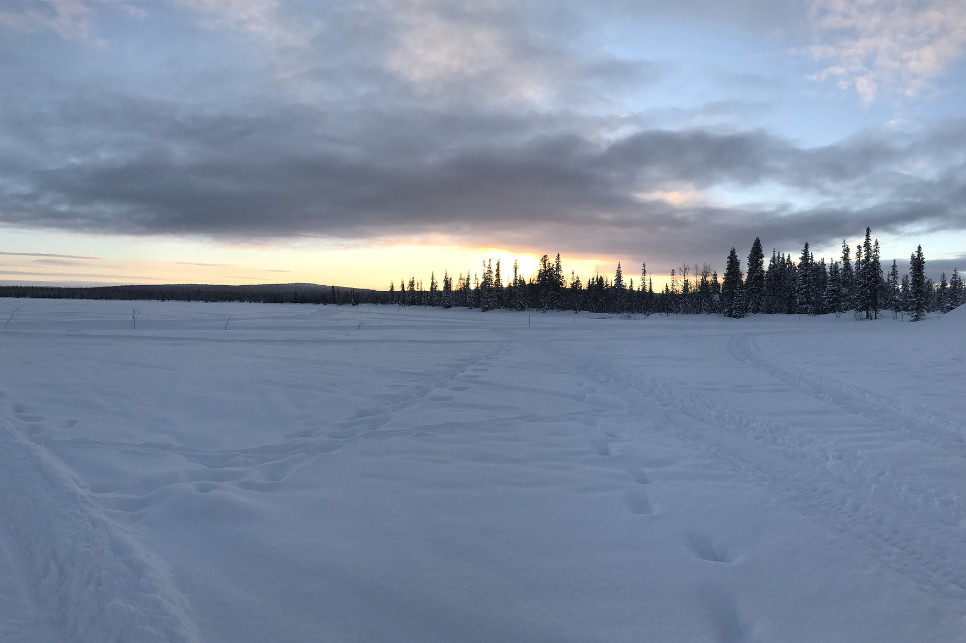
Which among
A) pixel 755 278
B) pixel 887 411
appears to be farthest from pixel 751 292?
pixel 887 411

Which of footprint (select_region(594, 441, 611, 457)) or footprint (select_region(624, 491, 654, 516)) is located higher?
footprint (select_region(594, 441, 611, 457))

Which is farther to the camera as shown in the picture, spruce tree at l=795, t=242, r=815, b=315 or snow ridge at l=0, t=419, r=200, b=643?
spruce tree at l=795, t=242, r=815, b=315

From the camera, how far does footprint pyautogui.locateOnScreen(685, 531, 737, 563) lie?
4285mm

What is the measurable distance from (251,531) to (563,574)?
301cm

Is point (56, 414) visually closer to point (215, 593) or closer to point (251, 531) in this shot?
point (251, 531)

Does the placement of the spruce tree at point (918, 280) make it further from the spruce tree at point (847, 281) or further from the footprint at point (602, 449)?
the footprint at point (602, 449)

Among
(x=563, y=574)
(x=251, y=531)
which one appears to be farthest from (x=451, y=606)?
(x=251, y=531)

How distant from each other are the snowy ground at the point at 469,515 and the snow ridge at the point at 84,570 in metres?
0.02

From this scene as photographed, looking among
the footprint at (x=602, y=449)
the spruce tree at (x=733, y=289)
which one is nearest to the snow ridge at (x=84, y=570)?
the footprint at (x=602, y=449)

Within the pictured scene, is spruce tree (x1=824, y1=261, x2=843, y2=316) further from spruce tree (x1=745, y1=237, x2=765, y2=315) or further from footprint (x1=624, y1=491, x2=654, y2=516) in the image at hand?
footprint (x1=624, y1=491, x2=654, y2=516)

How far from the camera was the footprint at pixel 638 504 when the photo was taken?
5.22m

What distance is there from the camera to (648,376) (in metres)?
14.4

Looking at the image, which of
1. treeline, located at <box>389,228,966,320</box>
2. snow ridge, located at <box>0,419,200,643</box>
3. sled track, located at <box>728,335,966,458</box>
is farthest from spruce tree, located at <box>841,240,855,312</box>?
snow ridge, located at <box>0,419,200,643</box>

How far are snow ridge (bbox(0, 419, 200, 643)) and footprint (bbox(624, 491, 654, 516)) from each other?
4.22m
